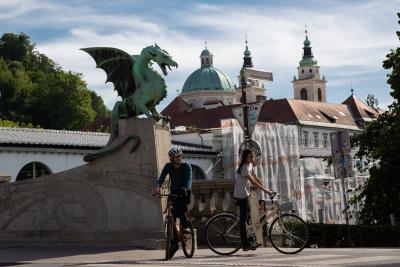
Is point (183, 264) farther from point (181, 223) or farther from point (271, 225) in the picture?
point (271, 225)

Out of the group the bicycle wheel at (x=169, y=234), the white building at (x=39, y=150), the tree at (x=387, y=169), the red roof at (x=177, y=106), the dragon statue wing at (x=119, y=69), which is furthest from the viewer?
the red roof at (x=177, y=106)

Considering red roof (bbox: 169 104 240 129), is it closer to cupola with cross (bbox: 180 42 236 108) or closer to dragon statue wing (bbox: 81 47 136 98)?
cupola with cross (bbox: 180 42 236 108)

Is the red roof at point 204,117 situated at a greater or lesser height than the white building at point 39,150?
greater

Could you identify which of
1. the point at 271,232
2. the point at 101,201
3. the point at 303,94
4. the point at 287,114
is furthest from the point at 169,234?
the point at 303,94

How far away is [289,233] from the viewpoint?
13016mm

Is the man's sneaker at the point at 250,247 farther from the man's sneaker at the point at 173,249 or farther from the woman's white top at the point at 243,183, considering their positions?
the man's sneaker at the point at 173,249

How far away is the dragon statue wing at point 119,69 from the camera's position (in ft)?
53.9

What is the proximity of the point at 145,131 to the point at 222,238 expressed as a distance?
331cm

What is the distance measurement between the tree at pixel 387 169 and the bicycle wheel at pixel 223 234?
21715mm

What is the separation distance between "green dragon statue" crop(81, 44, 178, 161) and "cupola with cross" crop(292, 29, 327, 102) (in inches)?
5897

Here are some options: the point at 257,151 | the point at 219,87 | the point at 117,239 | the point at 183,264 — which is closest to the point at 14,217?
the point at 117,239

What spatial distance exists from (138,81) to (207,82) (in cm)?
13520

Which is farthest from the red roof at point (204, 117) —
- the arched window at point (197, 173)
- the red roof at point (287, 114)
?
the arched window at point (197, 173)

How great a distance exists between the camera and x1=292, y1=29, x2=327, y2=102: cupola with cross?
165625 millimetres
